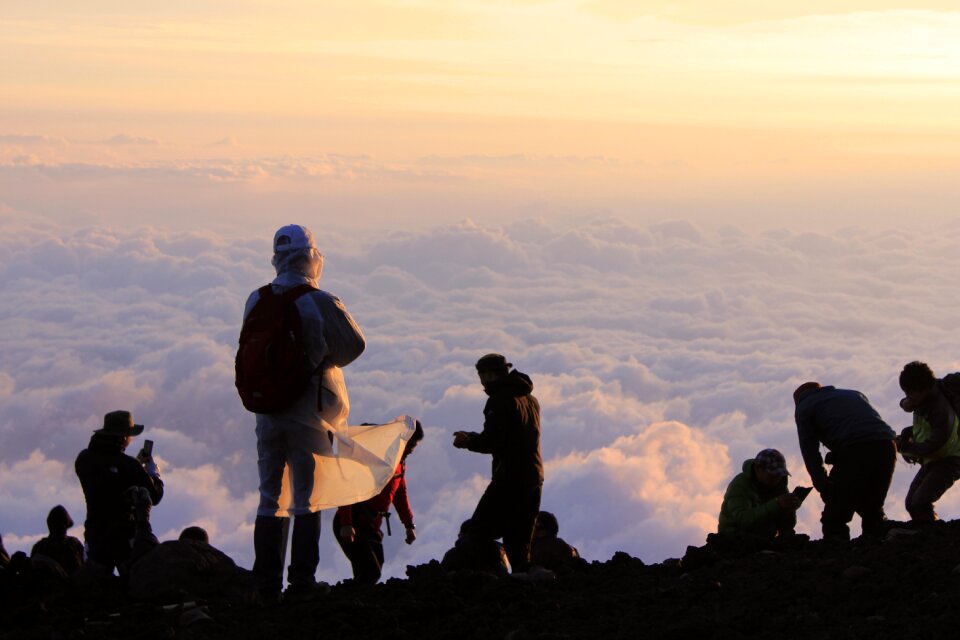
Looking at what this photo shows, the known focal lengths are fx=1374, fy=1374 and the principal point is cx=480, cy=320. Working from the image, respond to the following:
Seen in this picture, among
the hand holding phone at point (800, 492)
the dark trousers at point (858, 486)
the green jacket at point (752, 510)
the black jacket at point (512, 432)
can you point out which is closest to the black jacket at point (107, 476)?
the black jacket at point (512, 432)

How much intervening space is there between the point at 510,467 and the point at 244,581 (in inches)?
71.7

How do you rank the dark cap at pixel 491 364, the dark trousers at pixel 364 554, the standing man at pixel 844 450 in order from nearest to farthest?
1. the dark cap at pixel 491 364
2. the dark trousers at pixel 364 554
3. the standing man at pixel 844 450

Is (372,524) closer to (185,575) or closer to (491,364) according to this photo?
(185,575)

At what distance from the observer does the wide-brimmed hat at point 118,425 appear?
9156 millimetres

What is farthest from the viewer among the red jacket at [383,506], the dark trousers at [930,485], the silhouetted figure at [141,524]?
the dark trousers at [930,485]

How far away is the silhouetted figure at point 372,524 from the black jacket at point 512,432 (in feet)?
2.25

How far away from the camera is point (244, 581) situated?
28.2 feet

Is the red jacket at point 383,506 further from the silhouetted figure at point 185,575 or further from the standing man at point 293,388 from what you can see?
the standing man at point 293,388

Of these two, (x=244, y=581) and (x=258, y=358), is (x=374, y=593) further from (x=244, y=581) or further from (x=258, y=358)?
(x=258, y=358)

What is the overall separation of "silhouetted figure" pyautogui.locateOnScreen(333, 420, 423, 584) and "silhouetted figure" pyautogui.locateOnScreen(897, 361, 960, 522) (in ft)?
11.9

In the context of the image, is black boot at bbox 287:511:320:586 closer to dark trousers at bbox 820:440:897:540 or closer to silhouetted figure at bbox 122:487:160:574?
silhouetted figure at bbox 122:487:160:574

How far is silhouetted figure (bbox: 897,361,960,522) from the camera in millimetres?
10000

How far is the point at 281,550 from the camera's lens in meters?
8.20

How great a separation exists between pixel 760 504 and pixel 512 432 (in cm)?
202
